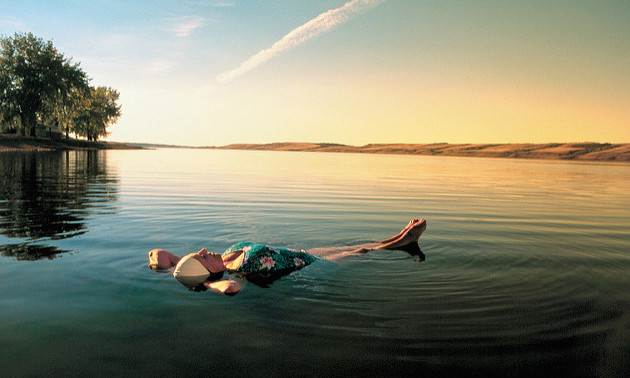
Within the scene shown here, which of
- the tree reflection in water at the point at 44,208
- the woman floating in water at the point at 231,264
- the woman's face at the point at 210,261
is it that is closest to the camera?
the woman floating in water at the point at 231,264

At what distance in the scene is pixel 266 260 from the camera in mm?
7762

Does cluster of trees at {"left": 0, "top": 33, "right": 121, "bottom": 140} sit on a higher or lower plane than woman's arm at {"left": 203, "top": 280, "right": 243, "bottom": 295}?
higher

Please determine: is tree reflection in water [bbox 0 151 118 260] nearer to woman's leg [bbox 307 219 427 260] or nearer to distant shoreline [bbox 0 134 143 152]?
woman's leg [bbox 307 219 427 260]

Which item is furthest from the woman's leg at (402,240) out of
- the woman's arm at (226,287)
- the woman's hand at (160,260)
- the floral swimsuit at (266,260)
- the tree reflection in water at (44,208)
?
the tree reflection in water at (44,208)

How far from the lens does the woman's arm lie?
6.63 metres

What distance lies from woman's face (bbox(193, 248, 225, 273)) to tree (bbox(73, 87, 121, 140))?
3941 inches

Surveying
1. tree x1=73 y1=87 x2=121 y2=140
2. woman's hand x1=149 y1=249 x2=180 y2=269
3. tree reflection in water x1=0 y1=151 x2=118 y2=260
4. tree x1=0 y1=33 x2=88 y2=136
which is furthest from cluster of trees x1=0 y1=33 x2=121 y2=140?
woman's hand x1=149 y1=249 x2=180 y2=269

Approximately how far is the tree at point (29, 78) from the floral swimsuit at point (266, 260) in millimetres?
84431

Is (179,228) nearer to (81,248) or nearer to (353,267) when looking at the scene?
Answer: (81,248)

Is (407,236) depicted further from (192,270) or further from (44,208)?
(44,208)

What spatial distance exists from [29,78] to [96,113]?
1164 inches

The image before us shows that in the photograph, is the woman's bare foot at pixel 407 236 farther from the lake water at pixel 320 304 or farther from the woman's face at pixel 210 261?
the woman's face at pixel 210 261

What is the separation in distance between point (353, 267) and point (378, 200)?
12.2m

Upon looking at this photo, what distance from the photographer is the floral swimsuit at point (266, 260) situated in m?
7.70
